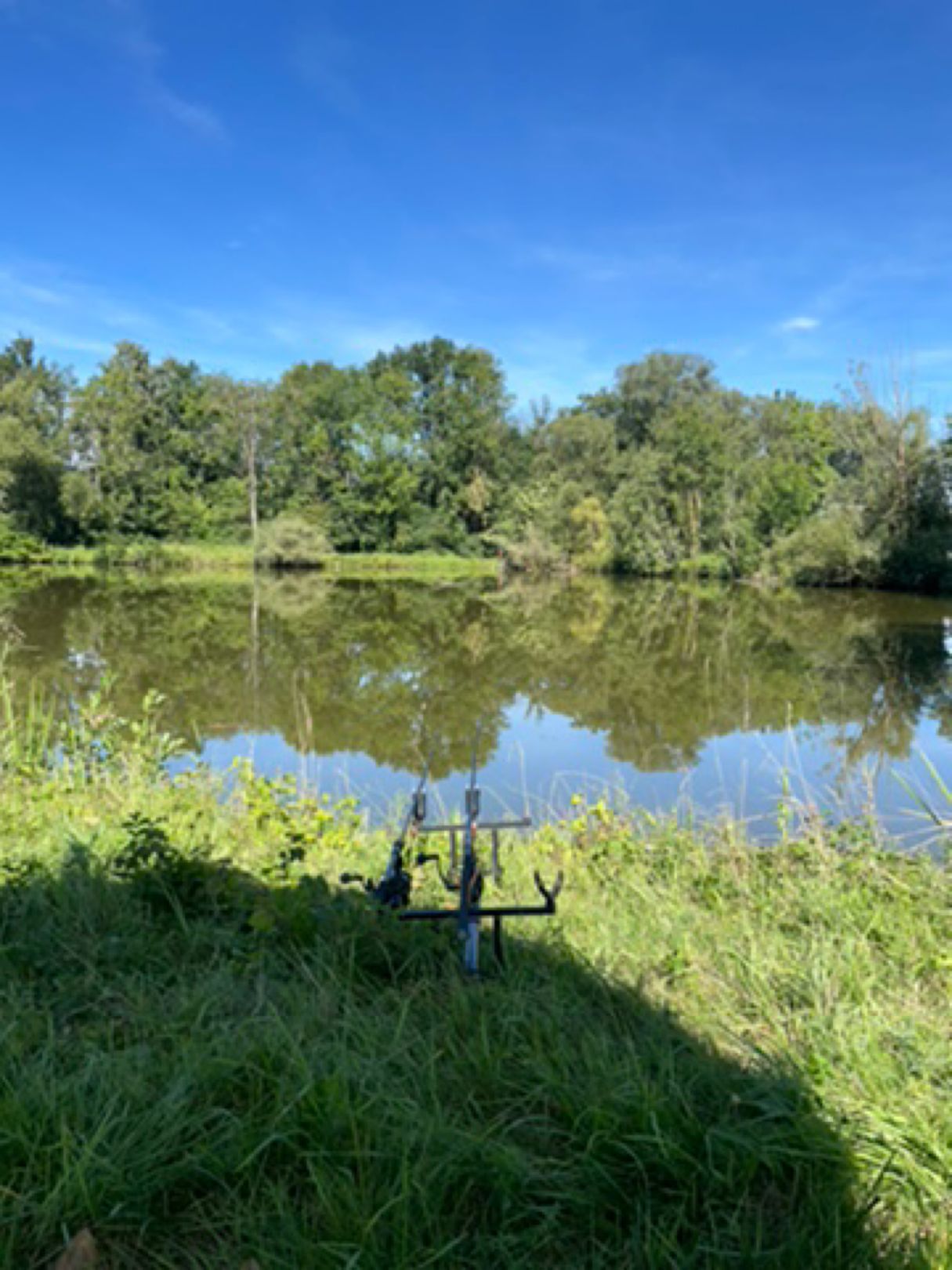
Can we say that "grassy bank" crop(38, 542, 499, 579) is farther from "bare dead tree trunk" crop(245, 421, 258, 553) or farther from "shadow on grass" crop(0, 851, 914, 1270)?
"shadow on grass" crop(0, 851, 914, 1270)

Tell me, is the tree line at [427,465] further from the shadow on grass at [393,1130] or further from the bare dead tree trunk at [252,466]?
the shadow on grass at [393,1130]

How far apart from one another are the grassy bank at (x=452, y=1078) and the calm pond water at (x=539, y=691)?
161 cm

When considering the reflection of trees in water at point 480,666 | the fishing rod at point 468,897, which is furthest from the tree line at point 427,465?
the fishing rod at point 468,897

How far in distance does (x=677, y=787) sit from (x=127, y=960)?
182 inches

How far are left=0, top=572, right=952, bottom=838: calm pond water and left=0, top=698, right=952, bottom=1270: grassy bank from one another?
161 cm

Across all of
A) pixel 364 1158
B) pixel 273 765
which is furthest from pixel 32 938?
pixel 273 765

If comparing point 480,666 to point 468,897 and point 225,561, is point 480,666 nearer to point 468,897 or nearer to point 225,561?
point 468,897

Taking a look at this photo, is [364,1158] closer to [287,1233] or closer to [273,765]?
[287,1233]

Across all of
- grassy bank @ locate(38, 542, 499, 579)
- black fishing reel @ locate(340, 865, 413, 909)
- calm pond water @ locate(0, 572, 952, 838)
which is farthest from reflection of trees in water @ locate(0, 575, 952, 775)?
grassy bank @ locate(38, 542, 499, 579)

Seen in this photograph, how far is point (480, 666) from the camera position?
1257 centimetres

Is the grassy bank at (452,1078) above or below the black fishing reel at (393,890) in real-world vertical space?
below

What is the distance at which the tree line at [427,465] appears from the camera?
3678 centimetres

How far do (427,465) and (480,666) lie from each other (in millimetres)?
34247

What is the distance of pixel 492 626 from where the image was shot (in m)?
17.8
